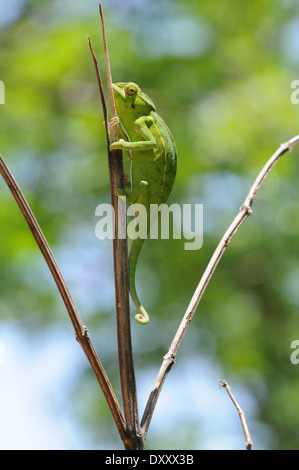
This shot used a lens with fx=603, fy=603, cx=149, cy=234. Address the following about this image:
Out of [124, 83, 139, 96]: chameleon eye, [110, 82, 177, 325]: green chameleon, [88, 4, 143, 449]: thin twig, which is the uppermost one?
[124, 83, 139, 96]: chameleon eye

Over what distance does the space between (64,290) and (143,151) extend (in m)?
0.86

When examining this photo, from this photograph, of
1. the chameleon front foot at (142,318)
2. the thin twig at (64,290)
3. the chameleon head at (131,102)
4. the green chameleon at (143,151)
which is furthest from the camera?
the chameleon head at (131,102)

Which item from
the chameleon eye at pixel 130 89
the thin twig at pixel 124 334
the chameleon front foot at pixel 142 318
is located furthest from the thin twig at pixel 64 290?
the chameleon eye at pixel 130 89

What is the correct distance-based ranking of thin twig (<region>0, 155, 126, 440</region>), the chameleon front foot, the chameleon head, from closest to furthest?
thin twig (<region>0, 155, 126, 440</region>), the chameleon front foot, the chameleon head

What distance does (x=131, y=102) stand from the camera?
170 cm

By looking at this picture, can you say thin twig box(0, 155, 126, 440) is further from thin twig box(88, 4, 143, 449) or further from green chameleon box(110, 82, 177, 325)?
green chameleon box(110, 82, 177, 325)

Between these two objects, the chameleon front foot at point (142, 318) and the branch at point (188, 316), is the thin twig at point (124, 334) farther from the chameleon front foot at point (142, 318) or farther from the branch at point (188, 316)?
the chameleon front foot at point (142, 318)

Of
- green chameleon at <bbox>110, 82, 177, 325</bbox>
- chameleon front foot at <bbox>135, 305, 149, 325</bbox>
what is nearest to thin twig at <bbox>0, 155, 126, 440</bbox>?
chameleon front foot at <bbox>135, 305, 149, 325</bbox>

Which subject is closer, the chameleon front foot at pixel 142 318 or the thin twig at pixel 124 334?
the thin twig at pixel 124 334

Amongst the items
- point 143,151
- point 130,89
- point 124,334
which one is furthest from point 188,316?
point 130,89

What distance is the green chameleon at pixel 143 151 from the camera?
1.54 m

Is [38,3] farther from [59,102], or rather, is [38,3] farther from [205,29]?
[205,29]

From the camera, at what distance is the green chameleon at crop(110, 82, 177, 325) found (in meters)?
1.54

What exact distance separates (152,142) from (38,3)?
453 centimetres
